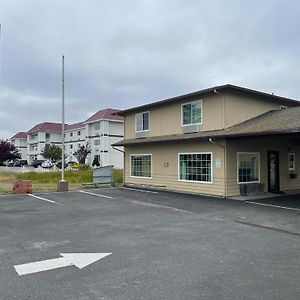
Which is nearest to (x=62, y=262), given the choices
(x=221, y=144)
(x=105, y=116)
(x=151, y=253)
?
(x=151, y=253)

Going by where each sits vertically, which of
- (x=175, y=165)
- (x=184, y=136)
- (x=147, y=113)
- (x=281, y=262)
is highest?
(x=147, y=113)

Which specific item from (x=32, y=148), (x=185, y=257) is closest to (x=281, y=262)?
(x=185, y=257)

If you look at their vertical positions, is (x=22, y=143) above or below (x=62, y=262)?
above

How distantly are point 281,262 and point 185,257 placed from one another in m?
1.71

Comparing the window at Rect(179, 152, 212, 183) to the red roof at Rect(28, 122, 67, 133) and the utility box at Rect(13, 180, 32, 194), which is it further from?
the red roof at Rect(28, 122, 67, 133)

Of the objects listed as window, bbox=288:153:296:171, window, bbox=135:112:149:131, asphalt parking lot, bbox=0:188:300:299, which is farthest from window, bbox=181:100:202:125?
asphalt parking lot, bbox=0:188:300:299

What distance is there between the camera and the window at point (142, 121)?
23142mm

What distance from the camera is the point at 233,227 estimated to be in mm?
9820

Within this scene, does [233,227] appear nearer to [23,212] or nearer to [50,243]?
[50,243]

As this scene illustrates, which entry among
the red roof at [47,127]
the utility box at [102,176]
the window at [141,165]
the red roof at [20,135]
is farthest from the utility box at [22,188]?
the red roof at [20,135]

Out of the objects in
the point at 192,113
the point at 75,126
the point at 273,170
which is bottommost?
the point at 273,170

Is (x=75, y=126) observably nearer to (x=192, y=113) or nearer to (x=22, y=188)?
(x=22, y=188)

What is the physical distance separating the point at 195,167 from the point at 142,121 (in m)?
6.15

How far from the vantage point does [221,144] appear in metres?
17.2
